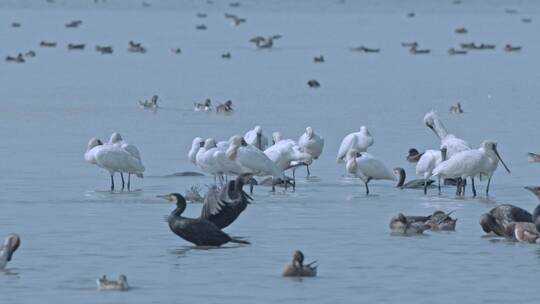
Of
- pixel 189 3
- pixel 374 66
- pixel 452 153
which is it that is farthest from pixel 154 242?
pixel 189 3

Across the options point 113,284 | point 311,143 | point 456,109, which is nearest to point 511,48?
point 456,109

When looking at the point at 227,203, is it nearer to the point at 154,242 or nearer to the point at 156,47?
the point at 154,242

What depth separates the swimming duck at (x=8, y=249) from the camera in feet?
51.5

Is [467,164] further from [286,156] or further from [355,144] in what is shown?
[355,144]

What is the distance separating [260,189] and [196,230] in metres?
6.83

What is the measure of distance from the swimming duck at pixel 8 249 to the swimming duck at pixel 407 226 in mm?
4850

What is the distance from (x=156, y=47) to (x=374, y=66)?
49.6 ft

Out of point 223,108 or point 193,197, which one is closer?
point 193,197

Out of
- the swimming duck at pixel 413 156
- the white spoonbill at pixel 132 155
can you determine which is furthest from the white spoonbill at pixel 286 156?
the swimming duck at pixel 413 156

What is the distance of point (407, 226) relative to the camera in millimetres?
18578

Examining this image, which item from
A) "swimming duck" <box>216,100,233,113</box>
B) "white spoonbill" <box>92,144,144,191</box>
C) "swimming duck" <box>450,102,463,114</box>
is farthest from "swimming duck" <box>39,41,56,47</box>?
"white spoonbill" <box>92,144,144,191</box>

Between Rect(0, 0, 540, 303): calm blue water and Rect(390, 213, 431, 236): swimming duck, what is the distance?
14 cm

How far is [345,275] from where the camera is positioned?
1575 centimetres

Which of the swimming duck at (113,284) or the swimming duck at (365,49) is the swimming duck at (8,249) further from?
the swimming duck at (365,49)
